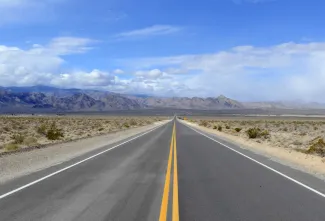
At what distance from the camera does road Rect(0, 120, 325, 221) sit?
25.0 feet

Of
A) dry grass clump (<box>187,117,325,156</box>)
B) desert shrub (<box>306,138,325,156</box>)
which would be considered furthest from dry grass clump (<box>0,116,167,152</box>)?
desert shrub (<box>306,138,325,156</box>)

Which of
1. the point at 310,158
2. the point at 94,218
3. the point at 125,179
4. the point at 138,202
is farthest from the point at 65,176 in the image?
the point at 310,158

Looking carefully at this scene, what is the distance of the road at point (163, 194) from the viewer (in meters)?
7.62

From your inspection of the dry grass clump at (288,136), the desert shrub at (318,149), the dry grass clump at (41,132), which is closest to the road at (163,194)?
the desert shrub at (318,149)

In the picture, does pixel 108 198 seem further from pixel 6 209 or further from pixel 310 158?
pixel 310 158

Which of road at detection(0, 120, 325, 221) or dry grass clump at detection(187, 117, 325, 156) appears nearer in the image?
road at detection(0, 120, 325, 221)

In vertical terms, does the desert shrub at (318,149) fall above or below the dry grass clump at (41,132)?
above

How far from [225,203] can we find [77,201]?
3188 mm

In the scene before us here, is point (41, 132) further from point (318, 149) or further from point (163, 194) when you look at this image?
point (163, 194)

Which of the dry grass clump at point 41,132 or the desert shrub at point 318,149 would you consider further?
the dry grass clump at point 41,132

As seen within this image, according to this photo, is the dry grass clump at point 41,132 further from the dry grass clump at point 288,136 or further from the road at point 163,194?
the dry grass clump at point 288,136

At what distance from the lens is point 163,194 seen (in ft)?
31.2

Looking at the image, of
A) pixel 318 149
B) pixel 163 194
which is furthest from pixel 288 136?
pixel 163 194

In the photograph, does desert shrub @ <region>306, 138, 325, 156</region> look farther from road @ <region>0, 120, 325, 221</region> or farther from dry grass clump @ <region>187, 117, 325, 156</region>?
road @ <region>0, 120, 325, 221</region>
